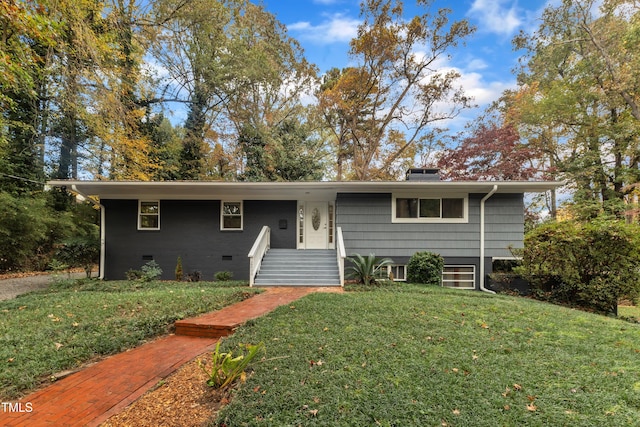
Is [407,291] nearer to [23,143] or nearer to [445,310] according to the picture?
[445,310]

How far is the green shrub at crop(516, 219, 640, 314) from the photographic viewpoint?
6.48m

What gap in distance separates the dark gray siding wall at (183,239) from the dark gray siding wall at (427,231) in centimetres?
263

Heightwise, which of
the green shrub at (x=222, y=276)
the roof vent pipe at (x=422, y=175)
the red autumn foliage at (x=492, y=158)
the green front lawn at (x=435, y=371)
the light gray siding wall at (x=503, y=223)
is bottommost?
the green shrub at (x=222, y=276)

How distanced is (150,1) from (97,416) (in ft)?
55.4

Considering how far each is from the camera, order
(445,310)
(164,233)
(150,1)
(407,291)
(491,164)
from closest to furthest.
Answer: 1. (445,310)
2. (407,291)
3. (164,233)
4. (150,1)
5. (491,164)

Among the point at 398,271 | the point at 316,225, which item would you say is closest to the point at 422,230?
the point at 398,271

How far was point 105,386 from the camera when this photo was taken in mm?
2674

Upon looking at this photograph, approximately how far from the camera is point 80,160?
1350 centimetres

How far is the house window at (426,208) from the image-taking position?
905cm

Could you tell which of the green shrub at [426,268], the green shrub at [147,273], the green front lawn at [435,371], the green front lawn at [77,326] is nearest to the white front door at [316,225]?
the green shrub at [426,268]

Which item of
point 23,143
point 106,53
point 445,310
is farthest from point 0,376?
point 23,143

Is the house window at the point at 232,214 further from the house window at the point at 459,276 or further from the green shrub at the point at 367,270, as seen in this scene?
the house window at the point at 459,276

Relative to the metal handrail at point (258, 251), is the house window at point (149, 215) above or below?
above

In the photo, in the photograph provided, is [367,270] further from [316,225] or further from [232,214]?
[232,214]
